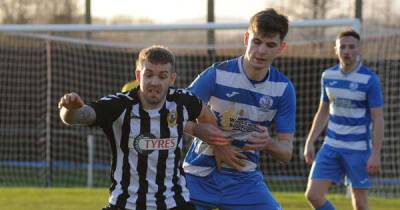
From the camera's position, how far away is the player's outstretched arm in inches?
176

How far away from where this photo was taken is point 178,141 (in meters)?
5.06

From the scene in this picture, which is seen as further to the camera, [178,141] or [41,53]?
[41,53]

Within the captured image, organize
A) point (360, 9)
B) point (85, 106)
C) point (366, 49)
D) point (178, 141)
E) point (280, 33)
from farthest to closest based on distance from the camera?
1. point (360, 9)
2. point (366, 49)
3. point (280, 33)
4. point (178, 141)
5. point (85, 106)

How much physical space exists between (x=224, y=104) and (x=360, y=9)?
1084 centimetres

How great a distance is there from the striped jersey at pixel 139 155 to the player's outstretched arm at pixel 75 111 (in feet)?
0.45

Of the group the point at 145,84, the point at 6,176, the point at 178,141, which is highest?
the point at 145,84

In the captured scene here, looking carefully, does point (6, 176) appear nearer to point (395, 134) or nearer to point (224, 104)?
point (395, 134)

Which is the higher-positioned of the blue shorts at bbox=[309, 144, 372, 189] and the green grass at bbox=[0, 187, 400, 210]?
the blue shorts at bbox=[309, 144, 372, 189]

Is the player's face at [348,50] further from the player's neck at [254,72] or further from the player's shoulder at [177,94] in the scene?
the player's shoulder at [177,94]

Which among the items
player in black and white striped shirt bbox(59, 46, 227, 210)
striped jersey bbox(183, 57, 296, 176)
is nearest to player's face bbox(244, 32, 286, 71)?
striped jersey bbox(183, 57, 296, 176)

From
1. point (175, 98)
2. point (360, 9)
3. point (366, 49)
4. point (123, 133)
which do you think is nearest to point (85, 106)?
point (123, 133)

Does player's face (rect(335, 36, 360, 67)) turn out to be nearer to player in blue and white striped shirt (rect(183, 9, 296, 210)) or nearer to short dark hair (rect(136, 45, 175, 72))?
player in blue and white striped shirt (rect(183, 9, 296, 210))

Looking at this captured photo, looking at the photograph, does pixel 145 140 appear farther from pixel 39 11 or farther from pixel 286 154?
pixel 39 11

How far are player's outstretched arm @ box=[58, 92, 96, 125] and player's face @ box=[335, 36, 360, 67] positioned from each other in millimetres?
3916
